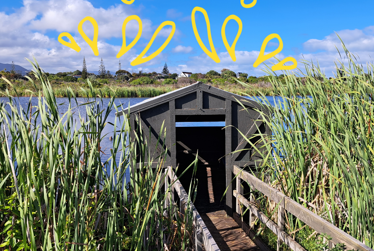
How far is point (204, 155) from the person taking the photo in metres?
8.25

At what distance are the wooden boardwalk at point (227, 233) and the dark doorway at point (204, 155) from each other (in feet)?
4.33

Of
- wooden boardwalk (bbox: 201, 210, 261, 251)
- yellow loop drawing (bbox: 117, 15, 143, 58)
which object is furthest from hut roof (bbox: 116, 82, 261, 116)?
wooden boardwalk (bbox: 201, 210, 261, 251)

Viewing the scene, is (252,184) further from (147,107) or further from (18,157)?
(18,157)

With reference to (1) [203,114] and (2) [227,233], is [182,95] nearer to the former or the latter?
(1) [203,114]

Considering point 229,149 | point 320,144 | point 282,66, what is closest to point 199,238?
point 320,144

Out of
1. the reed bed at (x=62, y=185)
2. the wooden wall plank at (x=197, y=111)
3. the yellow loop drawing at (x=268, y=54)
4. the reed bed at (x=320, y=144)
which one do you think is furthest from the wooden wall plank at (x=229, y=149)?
the reed bed at (x=62, y=185)

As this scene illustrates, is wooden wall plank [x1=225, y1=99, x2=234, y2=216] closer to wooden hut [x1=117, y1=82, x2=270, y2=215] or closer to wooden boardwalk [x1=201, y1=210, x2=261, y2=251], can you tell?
wooden hut [x1=117, y1=82, x2=270, y2=215]

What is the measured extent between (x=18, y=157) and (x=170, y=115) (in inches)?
135

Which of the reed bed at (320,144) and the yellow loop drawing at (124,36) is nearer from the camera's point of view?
the reed bed at (320,144)

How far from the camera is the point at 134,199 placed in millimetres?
2275

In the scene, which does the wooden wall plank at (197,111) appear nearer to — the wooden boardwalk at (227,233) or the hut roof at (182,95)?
the hut roof at (182,95)

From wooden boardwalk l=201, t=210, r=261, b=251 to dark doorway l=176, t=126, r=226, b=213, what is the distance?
52.0 inches

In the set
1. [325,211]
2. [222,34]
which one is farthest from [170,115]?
[325,211]

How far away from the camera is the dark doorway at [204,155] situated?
23.5 ft
